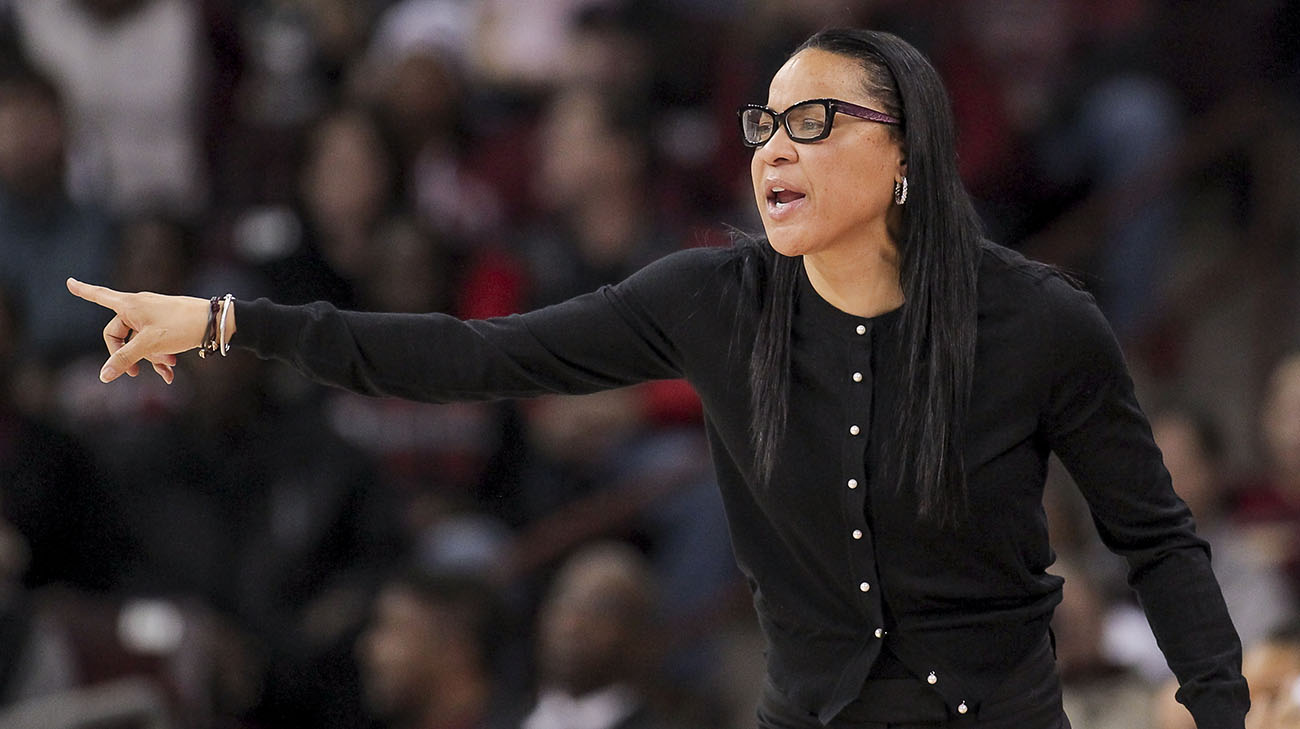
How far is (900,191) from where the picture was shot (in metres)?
2.48

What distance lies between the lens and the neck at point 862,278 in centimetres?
250

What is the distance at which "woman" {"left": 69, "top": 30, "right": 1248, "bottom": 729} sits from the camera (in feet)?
7.89

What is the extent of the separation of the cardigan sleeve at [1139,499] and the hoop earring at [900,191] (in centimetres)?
22

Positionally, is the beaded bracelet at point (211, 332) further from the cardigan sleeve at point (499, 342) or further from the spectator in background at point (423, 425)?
the spectator in background at point (423, 425)

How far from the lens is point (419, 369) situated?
2.50 m

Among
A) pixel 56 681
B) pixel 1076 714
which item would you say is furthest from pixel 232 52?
pixel 1076 714

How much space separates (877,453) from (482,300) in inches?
149

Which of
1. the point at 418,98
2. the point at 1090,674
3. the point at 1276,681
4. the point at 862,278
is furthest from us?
the point at 418,98

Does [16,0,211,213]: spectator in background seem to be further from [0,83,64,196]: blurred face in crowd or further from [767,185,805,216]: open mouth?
[767,185,805,216]: open mouth

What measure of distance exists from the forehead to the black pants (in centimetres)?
78

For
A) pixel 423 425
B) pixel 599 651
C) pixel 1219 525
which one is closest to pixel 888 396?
pixel 599 651

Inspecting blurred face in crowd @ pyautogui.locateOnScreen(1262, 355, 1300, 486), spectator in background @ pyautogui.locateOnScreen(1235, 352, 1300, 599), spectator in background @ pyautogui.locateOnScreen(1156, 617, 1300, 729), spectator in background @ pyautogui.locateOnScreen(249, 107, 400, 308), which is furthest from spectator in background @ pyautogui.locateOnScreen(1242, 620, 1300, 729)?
spectator in background @ pyautogui.locateOnScreen(249, 107, 400, 308)

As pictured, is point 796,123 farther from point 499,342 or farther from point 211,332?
point 211,332

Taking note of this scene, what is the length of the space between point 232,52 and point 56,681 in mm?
2742
